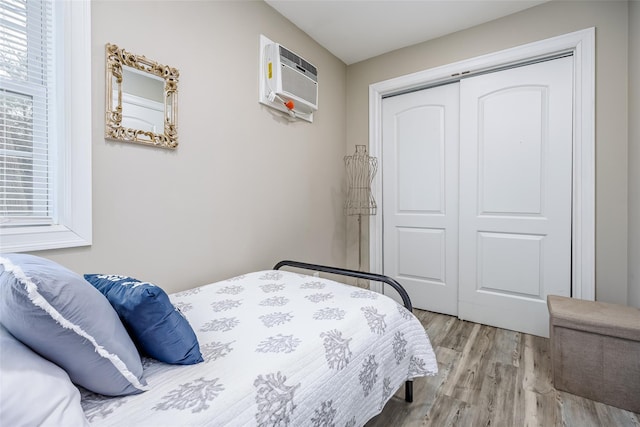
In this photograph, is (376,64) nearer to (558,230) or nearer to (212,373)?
(558,230)

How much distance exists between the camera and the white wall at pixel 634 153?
1834 millimetres

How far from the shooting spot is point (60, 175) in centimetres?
134

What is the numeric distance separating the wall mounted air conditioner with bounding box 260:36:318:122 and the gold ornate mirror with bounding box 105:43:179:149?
711 mm

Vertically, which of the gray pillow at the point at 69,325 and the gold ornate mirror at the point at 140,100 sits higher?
the gold ornate mirror at the point at 140,100

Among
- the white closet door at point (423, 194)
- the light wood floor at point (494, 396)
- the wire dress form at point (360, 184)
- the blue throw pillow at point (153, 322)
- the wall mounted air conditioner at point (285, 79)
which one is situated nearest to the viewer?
the blue throw pillow at point (153, 322)

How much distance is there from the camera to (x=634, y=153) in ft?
6.19

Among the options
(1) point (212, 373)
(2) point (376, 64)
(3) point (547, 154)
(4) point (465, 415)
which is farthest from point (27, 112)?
(3) point (547, 154)

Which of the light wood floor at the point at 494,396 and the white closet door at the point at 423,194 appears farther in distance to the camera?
the white closet door at the point at 423,194

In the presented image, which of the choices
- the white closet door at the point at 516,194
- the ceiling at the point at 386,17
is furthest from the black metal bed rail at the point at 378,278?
the ceiling at the point at 386,17

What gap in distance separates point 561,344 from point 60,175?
2.70 m

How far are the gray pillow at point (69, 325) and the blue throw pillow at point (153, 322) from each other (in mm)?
67

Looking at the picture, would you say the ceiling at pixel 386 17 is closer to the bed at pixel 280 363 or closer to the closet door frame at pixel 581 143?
the closet door frame at pixel 581 143

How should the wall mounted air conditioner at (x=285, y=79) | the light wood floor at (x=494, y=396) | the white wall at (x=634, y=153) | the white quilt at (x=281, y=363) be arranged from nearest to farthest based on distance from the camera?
the white quilt at (x=281, y=363), the light wood floor at (x=494, y=396), the white wall at (x=634, y=153), the wall mounted air conditioner at (x=285, y=79)

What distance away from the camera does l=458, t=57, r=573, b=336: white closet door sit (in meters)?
2.25
